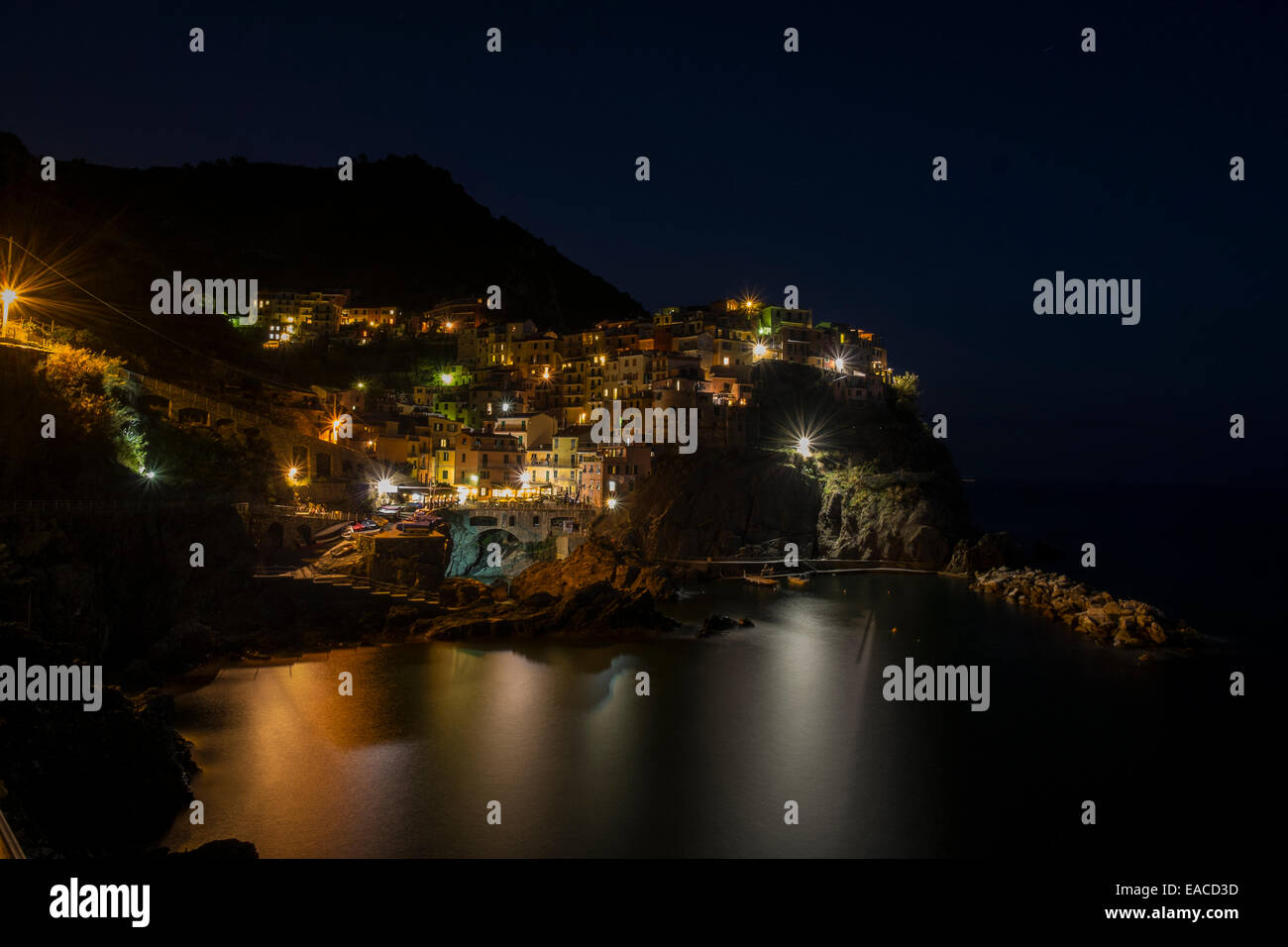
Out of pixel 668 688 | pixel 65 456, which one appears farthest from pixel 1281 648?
pixel 65 456

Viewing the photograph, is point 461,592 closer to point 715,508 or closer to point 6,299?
point 715,508

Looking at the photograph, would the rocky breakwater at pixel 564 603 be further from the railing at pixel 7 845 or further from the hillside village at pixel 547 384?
the railing at pixel 7 845

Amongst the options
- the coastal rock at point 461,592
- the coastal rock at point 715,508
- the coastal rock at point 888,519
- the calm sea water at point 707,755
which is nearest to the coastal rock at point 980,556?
the coastal rock at point 888,519

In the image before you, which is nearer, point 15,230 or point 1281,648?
point 1281,648

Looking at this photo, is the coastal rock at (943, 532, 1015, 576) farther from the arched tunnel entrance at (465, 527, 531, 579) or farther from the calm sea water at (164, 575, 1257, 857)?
the arched tunnel entrance at (465, 527, 531, 579)

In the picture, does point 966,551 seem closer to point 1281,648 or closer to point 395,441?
point 1281,648

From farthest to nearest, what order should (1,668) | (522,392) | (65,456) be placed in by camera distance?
1. (522,392)
2. (65,456)
3. (1,668)
